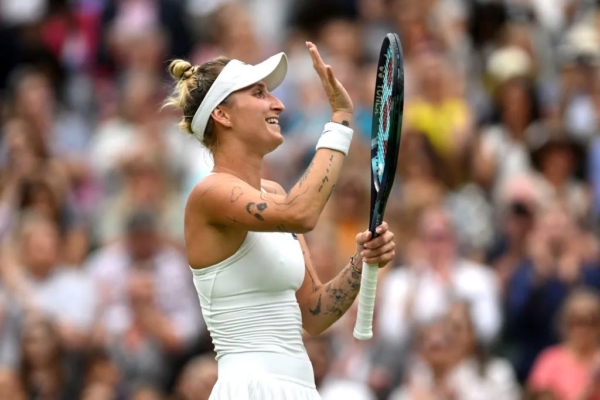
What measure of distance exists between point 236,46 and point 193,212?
631cm

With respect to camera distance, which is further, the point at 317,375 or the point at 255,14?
the point at 255,14

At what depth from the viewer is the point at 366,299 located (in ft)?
18.2

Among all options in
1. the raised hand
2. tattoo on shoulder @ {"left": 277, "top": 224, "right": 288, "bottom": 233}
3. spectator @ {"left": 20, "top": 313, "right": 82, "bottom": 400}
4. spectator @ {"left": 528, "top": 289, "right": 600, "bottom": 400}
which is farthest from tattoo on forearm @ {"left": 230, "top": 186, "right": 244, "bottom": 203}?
spectator @ {"left": 20, "top": 313, "right": 82, "bottom": 400}

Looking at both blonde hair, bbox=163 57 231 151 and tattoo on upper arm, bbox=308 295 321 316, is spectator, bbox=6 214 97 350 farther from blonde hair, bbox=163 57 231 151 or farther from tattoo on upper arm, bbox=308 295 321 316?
blonde hair, bbox=163 57 231 151

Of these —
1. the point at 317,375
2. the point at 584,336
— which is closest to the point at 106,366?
the point at 317,375

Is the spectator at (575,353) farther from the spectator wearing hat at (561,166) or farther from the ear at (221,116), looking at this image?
the ear at (221,116)

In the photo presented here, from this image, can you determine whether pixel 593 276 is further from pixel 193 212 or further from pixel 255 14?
pixel 255 14

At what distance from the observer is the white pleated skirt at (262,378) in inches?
217

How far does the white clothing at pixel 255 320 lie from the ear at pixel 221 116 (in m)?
0.46

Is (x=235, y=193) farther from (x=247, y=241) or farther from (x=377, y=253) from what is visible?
(x=377, y=253)

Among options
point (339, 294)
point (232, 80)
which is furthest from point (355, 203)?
point (232, 80)

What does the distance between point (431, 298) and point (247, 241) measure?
11.8 feet

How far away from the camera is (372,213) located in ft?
17.8

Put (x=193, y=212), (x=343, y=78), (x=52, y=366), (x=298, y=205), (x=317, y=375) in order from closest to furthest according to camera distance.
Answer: (x=298, y=205), (x=193, y=212), (x=317, y=375), (x=52, y=366), (x=343, y=78)
